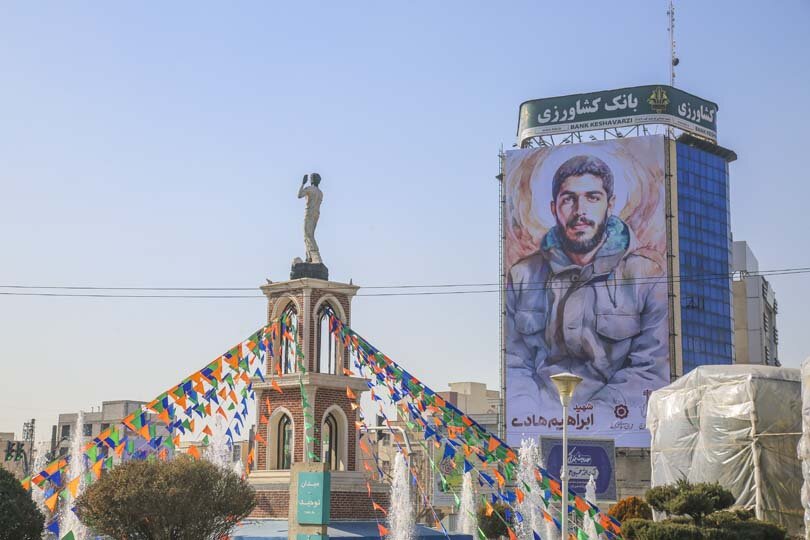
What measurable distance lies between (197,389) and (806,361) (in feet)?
52.7

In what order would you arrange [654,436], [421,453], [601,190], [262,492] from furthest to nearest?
1. [421,453]
2. [601,190]
3. [654,436]
4. [262,492]

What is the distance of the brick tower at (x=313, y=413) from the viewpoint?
31.3 metres

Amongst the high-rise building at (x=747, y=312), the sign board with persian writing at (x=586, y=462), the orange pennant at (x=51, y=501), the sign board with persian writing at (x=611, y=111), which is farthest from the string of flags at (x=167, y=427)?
the high-rise building at (x=747, y=312)

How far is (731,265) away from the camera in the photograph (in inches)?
3748

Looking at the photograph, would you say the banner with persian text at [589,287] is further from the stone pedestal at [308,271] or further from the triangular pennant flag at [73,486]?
the triangular pennant flag at [73,486]

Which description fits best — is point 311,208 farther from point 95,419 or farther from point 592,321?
point 95,419

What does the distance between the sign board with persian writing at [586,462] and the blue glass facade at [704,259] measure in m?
15.8

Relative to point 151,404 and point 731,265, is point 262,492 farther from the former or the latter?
point 731,265

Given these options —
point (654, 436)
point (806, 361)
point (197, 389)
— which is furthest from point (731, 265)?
point (197, 389)

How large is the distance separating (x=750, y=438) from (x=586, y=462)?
37607mm

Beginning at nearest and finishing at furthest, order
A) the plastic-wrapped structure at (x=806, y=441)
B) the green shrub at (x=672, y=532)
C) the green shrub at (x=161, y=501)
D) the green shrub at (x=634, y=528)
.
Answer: the green shrub at (x=161, y=501) → the green shrub at (x=672, y=532) → the green shrub at (x=634, y=528) → the plastic-wrapped structure at (x=806, y=441)

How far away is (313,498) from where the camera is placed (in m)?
27.3

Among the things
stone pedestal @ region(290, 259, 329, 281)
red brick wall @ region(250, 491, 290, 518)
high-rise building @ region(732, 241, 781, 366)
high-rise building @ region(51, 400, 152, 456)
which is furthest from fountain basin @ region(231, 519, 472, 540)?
high-rise building @ region(51, 400, 152, 456)

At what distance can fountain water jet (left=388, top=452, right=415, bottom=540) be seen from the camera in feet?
99.2
